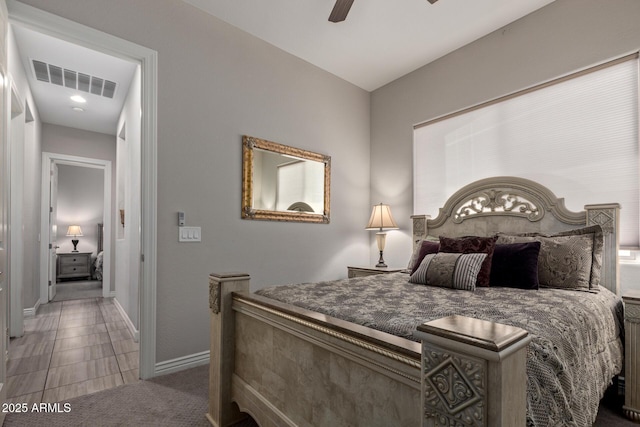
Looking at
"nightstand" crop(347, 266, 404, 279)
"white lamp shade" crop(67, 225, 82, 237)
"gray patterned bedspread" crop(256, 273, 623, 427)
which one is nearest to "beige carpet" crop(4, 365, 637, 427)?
"gray patterned bedspread" crop(256, 273, 623, 427)

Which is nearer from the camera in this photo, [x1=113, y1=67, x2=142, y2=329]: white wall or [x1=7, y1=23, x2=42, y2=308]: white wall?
[x1=113, y1=67, x2=142, y2=329]: white wall

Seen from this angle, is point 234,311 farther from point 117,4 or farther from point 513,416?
point 117,4

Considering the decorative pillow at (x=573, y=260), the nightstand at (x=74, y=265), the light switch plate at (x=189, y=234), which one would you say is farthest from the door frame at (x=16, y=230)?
the decorative pillow at (x=573, y=260)

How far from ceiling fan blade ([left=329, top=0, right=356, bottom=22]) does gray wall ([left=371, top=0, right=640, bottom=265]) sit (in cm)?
151

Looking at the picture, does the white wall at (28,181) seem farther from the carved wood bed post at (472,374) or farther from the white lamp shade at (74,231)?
the carved wood bed post at (472,374)

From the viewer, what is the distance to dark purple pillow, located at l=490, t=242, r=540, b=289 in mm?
2133

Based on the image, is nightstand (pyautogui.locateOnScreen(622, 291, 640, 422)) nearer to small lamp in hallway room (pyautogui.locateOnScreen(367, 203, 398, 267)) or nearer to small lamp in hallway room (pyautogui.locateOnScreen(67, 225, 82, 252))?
small lamp in hallway room (pyautogui.locateOnScreen(367, 203, 398, 267))

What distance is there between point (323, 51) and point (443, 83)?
4.25ft

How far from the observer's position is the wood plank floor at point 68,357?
2.23 metres

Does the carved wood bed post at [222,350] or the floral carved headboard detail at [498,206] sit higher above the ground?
the floral carved headboard detail at [498,206]

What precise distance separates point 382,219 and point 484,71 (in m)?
1.74

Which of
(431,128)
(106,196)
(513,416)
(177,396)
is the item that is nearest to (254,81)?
(431,128)

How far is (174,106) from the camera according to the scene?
2.60 meters

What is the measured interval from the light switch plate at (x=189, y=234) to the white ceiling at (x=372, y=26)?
6.05ft
